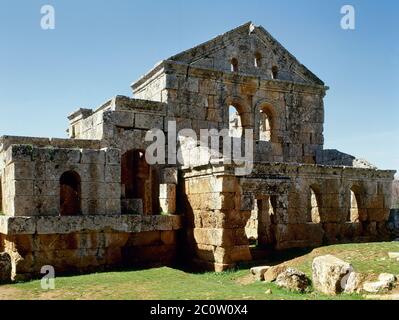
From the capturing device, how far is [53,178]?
12.2 metres

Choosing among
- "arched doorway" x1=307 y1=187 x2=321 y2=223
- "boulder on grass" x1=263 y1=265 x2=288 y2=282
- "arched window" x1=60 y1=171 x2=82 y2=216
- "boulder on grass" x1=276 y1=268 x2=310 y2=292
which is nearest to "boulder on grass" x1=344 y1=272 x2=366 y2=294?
"boulder on grass" x1=276 y1=268 x2=310 y2=292

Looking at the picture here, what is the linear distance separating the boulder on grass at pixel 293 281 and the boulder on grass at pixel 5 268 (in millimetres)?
6546

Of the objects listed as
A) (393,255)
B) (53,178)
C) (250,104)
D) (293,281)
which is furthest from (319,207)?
(53,178)

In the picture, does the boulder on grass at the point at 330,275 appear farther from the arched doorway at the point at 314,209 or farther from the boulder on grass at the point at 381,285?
the arched doorway at the point at 314,209

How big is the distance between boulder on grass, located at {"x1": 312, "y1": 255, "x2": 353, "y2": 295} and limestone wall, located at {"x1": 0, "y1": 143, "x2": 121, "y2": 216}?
6.10 metres

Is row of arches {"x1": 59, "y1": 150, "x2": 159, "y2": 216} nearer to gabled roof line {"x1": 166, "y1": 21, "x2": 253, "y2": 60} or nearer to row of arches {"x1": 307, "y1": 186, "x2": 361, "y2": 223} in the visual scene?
gabled roof line {"x1": 166, "y1": 21, "x2": 253, "y2": 60}

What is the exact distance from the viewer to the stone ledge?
1145 centimetres

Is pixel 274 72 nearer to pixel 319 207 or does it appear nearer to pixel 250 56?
pixel 250 56

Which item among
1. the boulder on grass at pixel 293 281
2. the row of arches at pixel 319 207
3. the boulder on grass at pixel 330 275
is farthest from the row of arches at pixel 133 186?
the boulder on grass at pixel 330 275

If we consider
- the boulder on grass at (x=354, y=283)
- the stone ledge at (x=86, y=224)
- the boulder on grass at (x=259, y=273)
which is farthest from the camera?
the stone ledge at (x=86, y=224)

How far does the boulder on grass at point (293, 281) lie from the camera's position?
31.7 ft

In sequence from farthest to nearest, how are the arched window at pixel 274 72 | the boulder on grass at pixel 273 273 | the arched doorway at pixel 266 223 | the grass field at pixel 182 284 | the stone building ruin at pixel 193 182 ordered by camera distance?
the arched window at pixel 274 72 < the arched doorway at pixel 266 223 < the stone building ruin at pixel 193 182 < the boulder on grass at pixel 273 273 < the grass field at pixel 182 284

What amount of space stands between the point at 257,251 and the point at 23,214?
7.06 m
